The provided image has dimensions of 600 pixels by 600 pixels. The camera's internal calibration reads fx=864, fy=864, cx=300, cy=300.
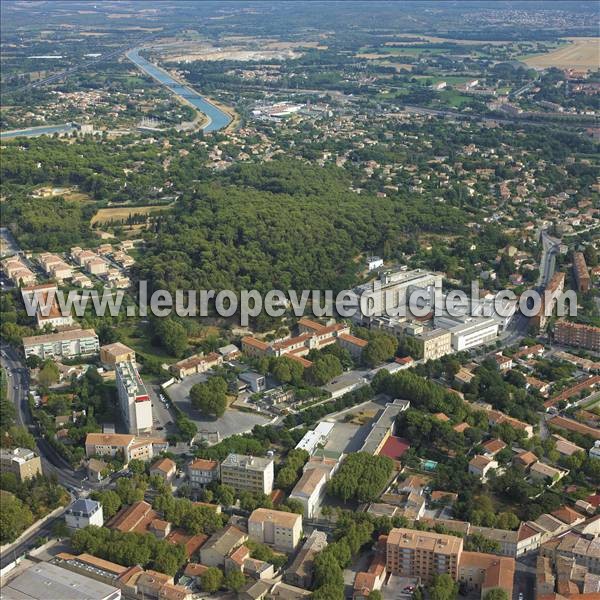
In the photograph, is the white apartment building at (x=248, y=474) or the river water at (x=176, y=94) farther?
the river water at (x=176, y=94)

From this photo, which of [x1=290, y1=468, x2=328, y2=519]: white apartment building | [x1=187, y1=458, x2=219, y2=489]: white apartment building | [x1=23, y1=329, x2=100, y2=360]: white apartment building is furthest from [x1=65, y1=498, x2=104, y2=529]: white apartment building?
[x1=23, y1=329, x2=100, y2=360]: white apartment building

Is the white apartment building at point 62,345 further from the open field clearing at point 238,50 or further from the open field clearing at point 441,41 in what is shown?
the open field clearing at point 441,41

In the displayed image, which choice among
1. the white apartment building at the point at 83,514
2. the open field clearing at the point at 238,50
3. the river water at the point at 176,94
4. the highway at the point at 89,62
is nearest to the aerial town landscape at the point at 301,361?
the white apartment building at the point at 83,514

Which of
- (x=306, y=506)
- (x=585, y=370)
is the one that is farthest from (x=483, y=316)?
(x=306, y=506)

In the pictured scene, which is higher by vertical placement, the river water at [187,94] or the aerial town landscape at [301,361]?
the river water at [187,94]

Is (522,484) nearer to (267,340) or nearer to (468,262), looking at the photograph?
(267,340)

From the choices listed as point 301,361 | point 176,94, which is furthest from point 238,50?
point 301,361

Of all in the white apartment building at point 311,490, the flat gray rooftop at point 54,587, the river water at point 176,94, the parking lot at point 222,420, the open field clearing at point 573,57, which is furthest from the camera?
the open field clearing at point 573,57
